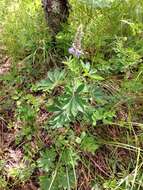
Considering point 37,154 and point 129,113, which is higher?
point 129,113

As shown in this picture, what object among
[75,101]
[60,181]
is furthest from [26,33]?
[60,181]

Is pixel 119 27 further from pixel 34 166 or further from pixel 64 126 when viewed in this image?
pixel 34 166

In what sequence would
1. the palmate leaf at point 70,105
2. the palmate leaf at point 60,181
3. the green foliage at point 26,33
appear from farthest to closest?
the green foliage at point 26,33 → the palmate leaf at point 60,181 → the palmate leaf at point 70,105

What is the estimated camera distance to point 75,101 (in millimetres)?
1777

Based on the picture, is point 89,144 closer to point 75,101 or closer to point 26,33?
point 75,101

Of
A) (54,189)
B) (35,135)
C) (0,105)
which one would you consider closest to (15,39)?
(0,105)

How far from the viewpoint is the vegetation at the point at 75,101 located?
1905 millimetres

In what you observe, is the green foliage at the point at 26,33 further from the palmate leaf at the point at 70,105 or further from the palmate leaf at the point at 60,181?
the palmate leaf at the point at 60,181

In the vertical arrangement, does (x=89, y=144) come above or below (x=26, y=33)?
below

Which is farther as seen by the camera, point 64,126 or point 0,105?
point 0,105

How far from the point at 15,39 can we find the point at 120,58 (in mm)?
620

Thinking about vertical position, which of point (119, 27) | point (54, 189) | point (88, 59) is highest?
point (119, 27)

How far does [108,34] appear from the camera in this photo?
2.28m

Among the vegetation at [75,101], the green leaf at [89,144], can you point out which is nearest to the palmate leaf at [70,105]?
the vegetation at [75,101]
